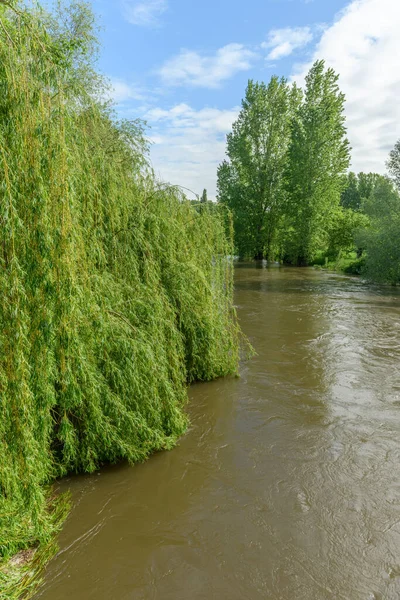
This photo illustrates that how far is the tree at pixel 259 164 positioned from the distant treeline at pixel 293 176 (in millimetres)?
60

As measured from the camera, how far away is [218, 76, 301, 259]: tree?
31047mm

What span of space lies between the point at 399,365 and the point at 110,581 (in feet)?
24.4

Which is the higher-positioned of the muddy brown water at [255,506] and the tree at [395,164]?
the tree at [395,164]

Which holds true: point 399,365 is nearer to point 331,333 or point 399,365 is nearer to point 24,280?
point 331,333

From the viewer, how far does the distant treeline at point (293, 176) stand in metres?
28.7

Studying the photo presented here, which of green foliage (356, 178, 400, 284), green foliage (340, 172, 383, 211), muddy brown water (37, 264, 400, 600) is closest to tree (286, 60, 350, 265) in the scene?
green foliage (356, 178, 400, 284)

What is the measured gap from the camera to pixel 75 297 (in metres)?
3.71

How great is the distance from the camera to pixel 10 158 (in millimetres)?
3105

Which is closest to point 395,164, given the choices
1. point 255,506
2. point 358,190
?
point 255,506

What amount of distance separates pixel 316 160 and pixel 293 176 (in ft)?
6.38

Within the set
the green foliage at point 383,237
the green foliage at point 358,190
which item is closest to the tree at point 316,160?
the green foliage at point 383,237

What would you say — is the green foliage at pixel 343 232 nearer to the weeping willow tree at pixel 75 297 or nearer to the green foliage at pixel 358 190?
the green foliage at pixel 358 190

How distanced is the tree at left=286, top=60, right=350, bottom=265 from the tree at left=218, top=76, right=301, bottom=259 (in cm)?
199

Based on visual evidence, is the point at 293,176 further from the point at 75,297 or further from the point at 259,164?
the point at 75,297
